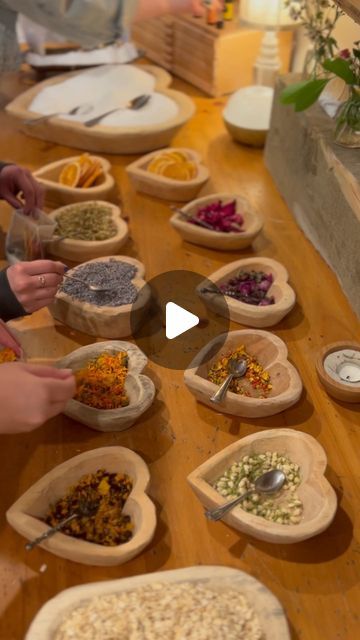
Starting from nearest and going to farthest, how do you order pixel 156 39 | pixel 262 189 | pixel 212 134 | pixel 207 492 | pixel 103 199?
pixel 207 492 < pixel 103 199 < pixel 262 189 < pixel 212 134 < pixel 156 39

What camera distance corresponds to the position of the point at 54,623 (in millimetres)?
663

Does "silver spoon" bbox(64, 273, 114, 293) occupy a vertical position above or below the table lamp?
below

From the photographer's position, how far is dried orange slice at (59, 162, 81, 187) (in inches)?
56.1

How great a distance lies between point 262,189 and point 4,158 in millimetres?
714

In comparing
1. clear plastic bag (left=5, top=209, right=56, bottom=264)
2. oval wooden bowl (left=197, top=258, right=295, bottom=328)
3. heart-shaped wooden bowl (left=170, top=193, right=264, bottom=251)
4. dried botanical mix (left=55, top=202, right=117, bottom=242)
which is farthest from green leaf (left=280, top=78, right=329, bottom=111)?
clear plastic bag (left=5, top=209, right=56, bottom=264)

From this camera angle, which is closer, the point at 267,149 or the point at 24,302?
the point at 24,302

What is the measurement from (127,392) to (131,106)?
1.03m

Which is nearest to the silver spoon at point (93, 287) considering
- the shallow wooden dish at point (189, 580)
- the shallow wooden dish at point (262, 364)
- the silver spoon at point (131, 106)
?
the shallow wooden dish at point (262, 364)

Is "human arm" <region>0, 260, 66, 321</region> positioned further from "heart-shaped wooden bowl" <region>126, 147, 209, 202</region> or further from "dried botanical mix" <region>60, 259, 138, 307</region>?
"heart-shaped wooden bowl" <region>126, 147, 209, 202</region>

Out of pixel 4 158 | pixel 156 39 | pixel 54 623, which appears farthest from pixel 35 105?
pixel 54 623

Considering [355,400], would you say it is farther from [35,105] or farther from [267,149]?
[35,105]

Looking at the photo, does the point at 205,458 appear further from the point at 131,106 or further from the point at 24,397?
the point at 131,106

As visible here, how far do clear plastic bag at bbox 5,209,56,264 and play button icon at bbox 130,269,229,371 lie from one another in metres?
0.24

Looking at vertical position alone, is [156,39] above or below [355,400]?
above
